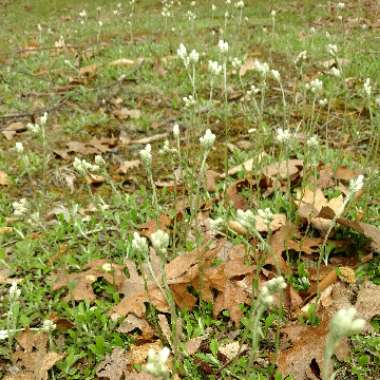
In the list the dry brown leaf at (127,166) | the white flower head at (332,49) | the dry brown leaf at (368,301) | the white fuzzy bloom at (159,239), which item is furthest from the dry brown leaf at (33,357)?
the white flower head at (332,49)

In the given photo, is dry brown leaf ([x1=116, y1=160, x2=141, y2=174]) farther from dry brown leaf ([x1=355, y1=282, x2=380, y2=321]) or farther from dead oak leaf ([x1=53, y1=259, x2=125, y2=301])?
dry brown leaf ([x1=355, y1=282, x2=380, y2=321])

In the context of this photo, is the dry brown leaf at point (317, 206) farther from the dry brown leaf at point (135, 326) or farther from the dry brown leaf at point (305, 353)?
the dry brown leaf at point (135, 326)

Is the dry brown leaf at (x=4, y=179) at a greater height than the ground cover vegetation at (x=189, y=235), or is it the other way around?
the ground cover vegetation at (x=189, y=235)

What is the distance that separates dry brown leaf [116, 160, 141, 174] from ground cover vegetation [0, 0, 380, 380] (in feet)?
0.05

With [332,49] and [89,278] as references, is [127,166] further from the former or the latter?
[332,49]

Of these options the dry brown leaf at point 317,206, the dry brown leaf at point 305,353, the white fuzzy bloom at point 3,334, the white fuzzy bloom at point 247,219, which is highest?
the white fuzzy bloom at point 247,219

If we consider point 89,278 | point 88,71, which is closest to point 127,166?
point 89,278

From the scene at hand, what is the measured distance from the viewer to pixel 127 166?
167 inches

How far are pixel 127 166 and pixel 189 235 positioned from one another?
120 centimetres

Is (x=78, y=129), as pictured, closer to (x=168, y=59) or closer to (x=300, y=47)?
(x=168, y=59)

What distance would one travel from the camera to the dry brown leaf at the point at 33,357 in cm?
246

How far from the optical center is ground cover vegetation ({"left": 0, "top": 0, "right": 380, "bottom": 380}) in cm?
235

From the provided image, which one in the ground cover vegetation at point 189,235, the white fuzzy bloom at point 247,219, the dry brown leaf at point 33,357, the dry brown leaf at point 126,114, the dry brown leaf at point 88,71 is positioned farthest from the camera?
the dry brown leaf at point 88,71

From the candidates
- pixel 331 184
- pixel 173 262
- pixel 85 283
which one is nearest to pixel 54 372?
pixel 85 283
